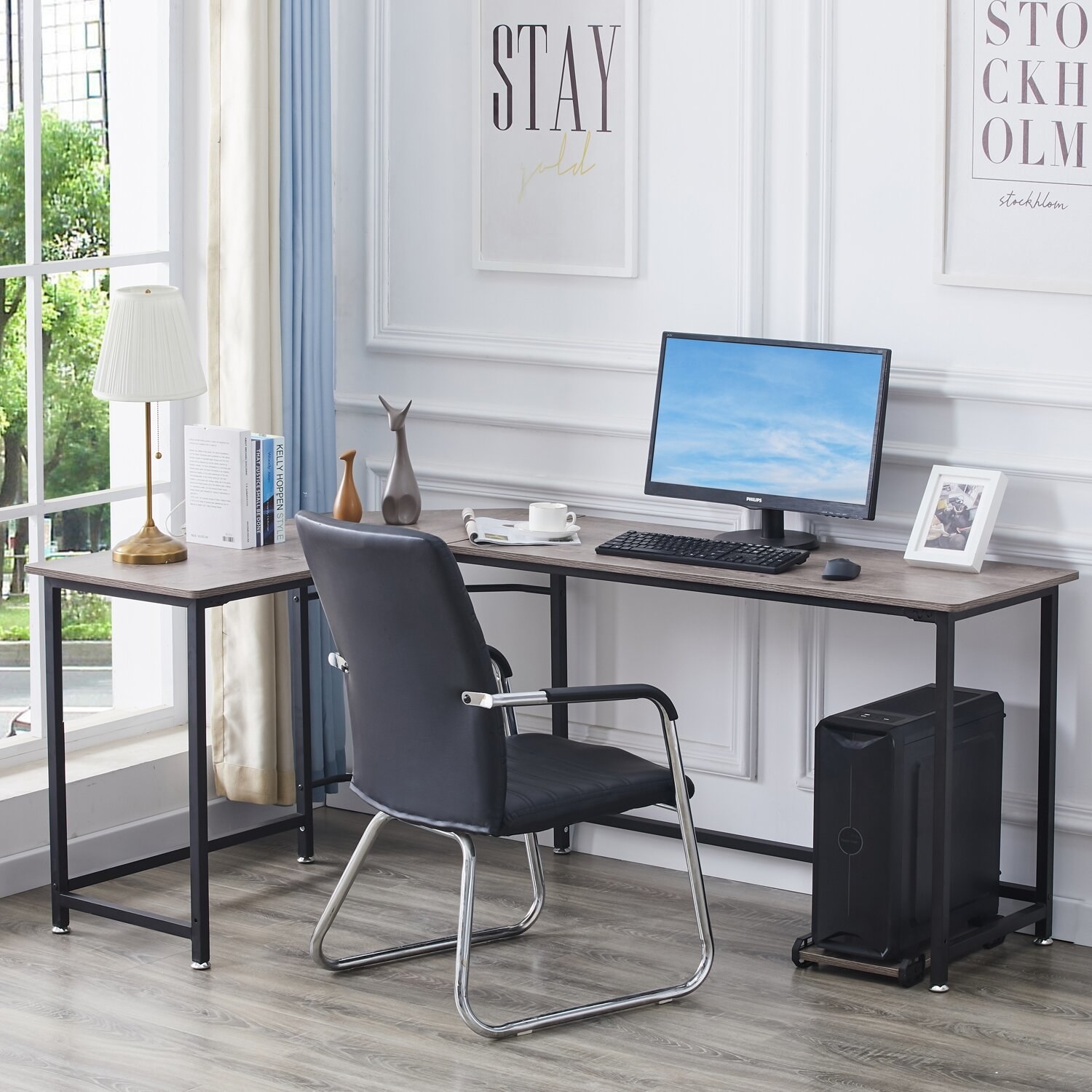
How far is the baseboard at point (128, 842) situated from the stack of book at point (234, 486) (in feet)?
2.19

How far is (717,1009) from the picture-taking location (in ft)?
10.6

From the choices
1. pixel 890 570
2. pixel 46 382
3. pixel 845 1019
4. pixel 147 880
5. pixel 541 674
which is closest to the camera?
pixel 845 1019

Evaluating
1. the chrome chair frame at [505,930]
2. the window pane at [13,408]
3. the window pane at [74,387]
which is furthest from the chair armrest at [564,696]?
the window pane at [74,387]

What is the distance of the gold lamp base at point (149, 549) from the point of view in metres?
3.54

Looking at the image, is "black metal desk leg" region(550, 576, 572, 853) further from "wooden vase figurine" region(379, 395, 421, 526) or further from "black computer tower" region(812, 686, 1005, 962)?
"black computer tower" region(812, 686, 1005, 962)

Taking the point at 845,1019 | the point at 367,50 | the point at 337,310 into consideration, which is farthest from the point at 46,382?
the point at 845,1019

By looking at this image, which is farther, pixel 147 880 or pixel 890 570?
pixel 147 880

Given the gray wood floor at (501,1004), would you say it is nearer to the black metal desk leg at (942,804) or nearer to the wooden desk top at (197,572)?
the black metal desk leg at (942,804)

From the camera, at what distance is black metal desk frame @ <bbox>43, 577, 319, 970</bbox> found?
11.0 ft

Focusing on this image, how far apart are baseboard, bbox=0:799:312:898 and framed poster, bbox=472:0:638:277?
4.54 ft

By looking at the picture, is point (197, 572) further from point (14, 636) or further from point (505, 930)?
point (14, 636)

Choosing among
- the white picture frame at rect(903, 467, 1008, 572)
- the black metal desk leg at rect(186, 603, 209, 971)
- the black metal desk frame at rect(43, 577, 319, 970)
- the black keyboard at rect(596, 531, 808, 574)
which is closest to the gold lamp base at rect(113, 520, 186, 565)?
the black metal desk frame at rect(43, 577, 319, 970)

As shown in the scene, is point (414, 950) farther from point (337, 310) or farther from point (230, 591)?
point (337, 310)

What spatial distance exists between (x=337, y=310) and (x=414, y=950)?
1639 millimetres
